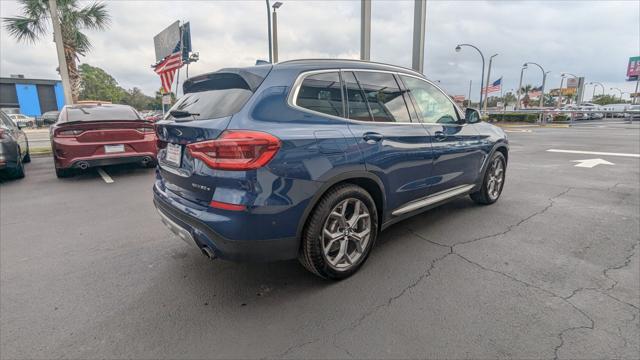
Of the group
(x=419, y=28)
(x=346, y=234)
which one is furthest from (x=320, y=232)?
(x=419, y=28)

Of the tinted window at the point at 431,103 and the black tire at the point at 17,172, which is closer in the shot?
the tinted window at the point at 431,103

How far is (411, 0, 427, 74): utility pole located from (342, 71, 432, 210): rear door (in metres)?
7.31

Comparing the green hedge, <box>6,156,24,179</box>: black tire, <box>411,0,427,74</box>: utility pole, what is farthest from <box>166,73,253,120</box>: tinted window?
the green hedge

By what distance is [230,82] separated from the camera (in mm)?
2547

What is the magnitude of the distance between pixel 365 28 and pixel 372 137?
24.7 feet

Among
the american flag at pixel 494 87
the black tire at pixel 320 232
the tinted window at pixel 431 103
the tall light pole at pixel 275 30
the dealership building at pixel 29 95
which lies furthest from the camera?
the dealership building at pixel 29 95

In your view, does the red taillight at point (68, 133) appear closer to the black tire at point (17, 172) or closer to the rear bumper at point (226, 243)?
the black tire at point (17, 172)

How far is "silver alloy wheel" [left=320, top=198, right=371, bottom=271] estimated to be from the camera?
258 centimetres

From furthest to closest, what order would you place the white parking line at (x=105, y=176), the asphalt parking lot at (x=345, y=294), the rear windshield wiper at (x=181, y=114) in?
the white parking line at (x=105, y=176)
the rear windshield wiper at (x=181, y=114)
the asphalt parking lot at (x=345, y=294)

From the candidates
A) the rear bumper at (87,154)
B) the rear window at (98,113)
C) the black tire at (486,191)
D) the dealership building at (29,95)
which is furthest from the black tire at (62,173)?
the dealership building at (29,95)

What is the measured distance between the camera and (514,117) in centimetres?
3312

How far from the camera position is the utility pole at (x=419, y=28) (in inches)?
368

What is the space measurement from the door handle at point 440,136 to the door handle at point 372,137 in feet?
2.99

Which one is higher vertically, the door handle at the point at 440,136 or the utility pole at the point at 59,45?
the utility pole at the point at 59,45
